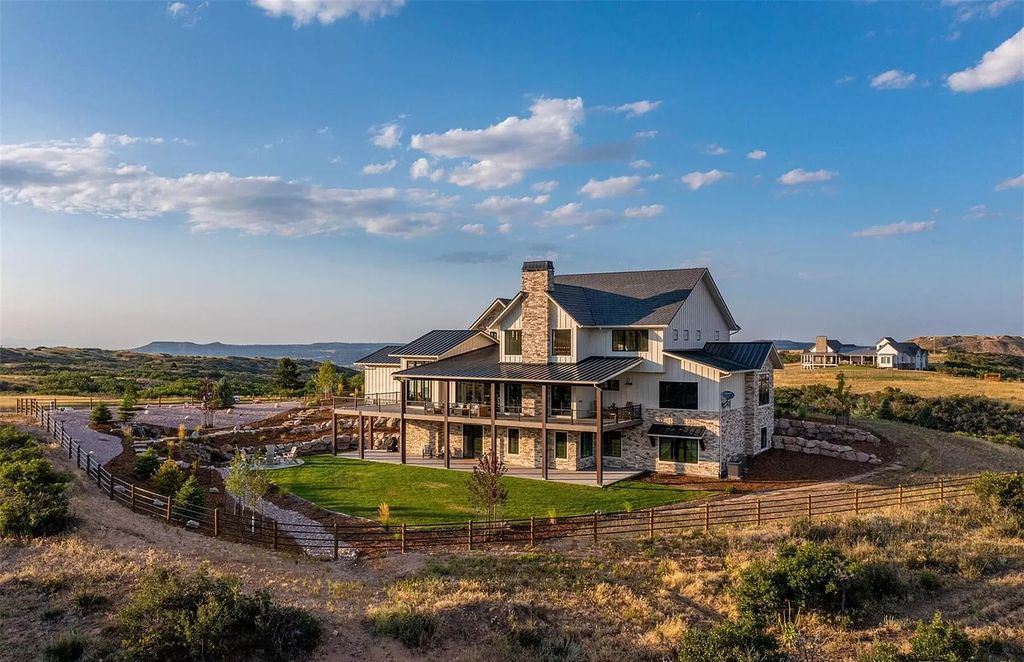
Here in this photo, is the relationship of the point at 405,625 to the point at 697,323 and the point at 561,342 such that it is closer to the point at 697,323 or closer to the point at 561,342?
the point at 561,342

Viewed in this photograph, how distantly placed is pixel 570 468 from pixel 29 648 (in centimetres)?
1992

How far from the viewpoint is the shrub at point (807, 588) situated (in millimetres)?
12625

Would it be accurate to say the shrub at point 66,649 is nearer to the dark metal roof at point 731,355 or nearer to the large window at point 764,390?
the dark metal roof at point 731,355

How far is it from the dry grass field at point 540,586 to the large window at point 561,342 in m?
11.8

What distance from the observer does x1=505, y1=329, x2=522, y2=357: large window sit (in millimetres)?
29297

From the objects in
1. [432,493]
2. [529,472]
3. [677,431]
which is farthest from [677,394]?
[432,493]

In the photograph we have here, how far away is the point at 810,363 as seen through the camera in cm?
9512

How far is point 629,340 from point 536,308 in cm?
445

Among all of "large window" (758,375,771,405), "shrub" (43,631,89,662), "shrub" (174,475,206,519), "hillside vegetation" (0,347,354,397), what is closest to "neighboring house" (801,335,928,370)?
"large window" (758,375,771,405)

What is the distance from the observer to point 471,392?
30.1 metres

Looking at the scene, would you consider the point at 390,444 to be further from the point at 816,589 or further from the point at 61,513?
the point at 816,589

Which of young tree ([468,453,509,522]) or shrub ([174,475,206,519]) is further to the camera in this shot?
shrub ([174,475,206,519])

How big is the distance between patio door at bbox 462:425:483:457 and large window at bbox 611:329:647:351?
768 centimetres

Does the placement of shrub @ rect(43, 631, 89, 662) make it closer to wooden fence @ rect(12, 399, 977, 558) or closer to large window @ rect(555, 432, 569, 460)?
wooden fence @ rect(12, 399, 977, 558)
